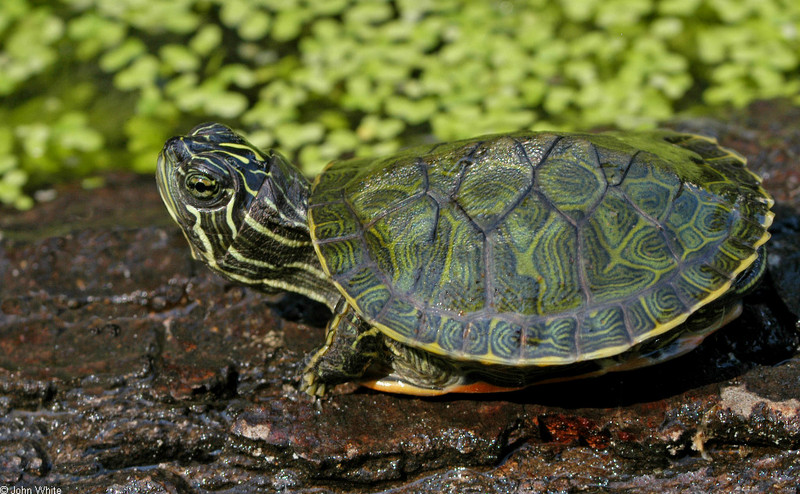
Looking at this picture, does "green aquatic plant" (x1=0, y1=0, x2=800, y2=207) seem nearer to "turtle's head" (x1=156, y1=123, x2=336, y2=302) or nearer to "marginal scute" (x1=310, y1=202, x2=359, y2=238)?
"turtle's head" (x1=156, y1=123, x2=336, y2=302)

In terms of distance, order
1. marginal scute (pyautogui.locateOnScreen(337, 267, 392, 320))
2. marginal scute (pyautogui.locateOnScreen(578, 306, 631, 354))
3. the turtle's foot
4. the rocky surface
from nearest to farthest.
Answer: marginal scute (pyautogui.locateOnScreen(578, 306, 631, 354)) < marginal scute (pyautogui.locateOnScreen(337, 267, 392, 320)) < the rocky surface < the turtle's foot

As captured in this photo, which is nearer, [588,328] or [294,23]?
[588,328]

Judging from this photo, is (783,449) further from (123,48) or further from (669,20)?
(123,48)

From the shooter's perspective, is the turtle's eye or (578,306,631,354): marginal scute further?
the turtle's eye

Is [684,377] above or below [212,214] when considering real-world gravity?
below

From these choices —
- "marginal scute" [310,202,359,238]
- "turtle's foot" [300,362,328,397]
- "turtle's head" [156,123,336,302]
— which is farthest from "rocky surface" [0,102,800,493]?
"marginal scute" [310,202,359,238]

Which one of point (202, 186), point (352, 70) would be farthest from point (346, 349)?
point (352, 70)

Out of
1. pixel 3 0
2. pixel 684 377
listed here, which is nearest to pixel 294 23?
pixel 3 0
